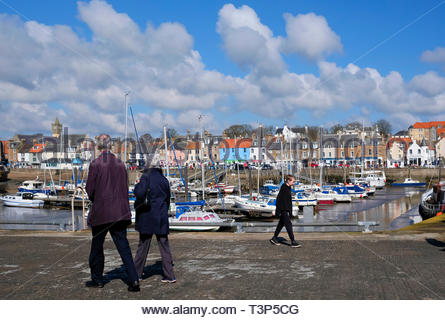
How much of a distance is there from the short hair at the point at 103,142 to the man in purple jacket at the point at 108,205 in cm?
16

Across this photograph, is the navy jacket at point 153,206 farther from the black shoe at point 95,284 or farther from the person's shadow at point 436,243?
the person's shadow at point 436,243

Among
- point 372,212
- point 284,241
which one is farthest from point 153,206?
point 372,212

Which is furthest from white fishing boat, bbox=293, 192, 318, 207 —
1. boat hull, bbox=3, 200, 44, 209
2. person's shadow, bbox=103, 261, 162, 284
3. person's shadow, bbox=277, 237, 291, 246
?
person's shadow, bbox=103, 261, 162, 284

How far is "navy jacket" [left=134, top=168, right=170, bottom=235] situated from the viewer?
7227 millimetres

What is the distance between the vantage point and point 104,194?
660cm

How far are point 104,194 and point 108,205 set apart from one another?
180 millimetres

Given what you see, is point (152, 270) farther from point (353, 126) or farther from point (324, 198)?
point (353, 126)

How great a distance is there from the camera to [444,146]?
13212cm

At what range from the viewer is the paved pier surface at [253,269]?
6316 millimetres

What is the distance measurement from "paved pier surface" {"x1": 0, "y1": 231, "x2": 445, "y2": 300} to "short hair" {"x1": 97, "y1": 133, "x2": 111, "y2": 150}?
2.22 meters

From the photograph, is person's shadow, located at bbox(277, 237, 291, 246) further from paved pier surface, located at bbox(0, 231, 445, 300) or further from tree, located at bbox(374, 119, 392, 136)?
tree, located at bbox(374, 119, 392, 136)

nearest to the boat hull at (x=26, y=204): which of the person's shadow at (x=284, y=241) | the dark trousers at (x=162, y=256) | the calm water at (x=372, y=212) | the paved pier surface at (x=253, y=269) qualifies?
the calm water at (x=372, y=212)
